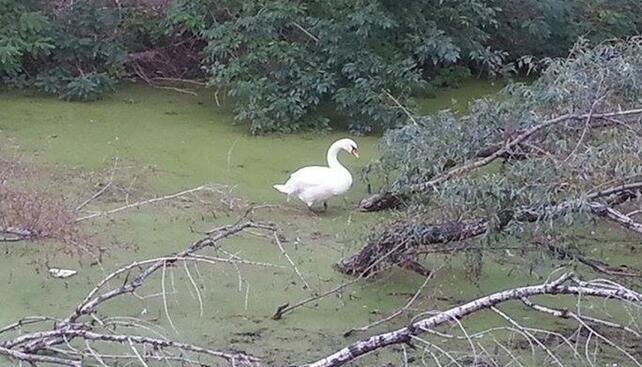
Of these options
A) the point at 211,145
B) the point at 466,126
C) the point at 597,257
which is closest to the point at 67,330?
the point at 466,126

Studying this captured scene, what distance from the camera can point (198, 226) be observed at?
15.1ft

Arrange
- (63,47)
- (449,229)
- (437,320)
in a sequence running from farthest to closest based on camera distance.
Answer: (63,47)
(449,229)
(437,320)

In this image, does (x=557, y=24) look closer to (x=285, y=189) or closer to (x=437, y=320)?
(x=285, y=189)

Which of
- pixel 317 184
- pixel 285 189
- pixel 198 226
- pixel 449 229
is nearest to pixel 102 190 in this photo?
pixel 198 226

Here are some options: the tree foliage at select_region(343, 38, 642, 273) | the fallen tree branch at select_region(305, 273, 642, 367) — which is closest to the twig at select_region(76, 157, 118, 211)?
the tree foliage at select_region(343, 38, 642, 273)

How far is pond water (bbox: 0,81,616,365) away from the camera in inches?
145

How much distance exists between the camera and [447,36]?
6.54 metres

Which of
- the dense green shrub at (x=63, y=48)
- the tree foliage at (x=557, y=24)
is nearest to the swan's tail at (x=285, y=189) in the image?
the dense green shrub at (x=63, y=48)

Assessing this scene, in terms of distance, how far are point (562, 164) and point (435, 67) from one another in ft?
12.8

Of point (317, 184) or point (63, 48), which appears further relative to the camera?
point (63, 48)

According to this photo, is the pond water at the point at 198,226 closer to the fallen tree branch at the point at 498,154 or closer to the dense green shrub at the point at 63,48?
Result: the dense green shrub at the point at 63,48

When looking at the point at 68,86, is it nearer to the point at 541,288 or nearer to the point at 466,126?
the point at 466,126

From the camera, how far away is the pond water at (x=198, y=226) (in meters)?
3.70

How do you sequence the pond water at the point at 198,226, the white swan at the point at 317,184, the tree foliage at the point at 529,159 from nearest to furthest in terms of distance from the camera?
the tree foliage at the point at 529,159 < the pond water at the point at 198,226 < the white swan at the point at 317,184
